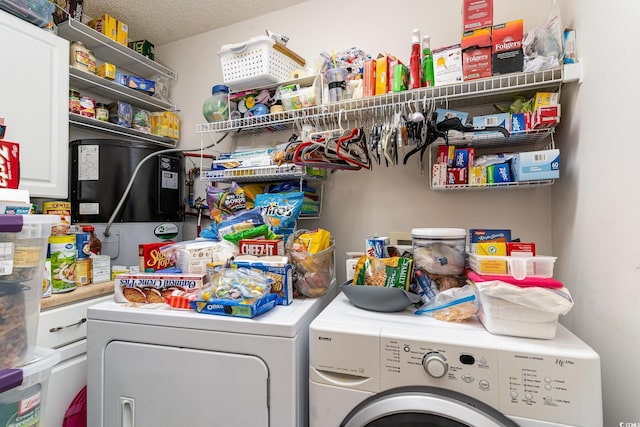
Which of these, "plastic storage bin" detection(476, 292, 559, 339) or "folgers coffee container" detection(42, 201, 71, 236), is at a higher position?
"folgers coffee container" detection(42, 201, 71, 236)

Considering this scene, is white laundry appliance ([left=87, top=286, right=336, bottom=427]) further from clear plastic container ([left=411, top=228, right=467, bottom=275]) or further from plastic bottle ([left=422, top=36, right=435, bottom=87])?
plastic bottle ([left=422, top=36, right=435, bottom=87])

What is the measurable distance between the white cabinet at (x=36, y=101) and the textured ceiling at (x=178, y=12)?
1.68 feet

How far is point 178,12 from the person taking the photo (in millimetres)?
1881

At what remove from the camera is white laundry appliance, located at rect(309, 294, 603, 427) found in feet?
2.22

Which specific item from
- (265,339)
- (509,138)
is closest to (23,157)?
(265,339)

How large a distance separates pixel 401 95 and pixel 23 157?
1.73 m

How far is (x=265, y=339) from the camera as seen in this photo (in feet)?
2.87

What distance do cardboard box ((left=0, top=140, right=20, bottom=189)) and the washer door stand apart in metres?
1.06

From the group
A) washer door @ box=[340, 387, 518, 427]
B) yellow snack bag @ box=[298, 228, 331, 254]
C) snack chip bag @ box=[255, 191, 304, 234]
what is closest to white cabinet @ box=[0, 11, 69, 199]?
snack chip bag @ box=[255, 191, 304, 234]

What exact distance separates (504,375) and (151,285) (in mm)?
1132

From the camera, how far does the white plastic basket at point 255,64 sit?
4.89ft

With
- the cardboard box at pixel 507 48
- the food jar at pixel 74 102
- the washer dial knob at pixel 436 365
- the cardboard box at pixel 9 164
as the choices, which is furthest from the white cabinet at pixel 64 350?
the cardboard box at pixel 507 48

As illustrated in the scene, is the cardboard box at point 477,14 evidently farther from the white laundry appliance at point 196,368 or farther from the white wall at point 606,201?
the white laundry appliance at point 196,368

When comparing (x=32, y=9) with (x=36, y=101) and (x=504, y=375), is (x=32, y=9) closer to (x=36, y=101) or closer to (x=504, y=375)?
(x=36, y=101)
